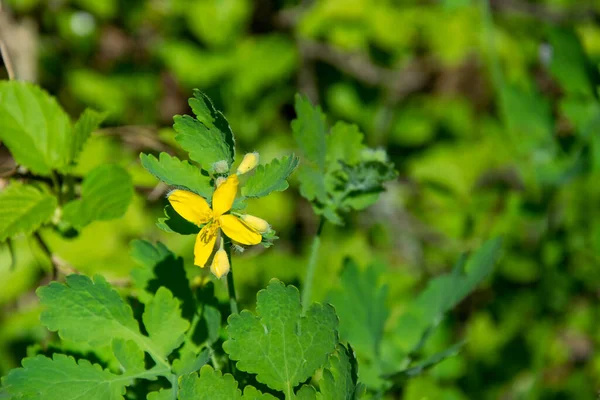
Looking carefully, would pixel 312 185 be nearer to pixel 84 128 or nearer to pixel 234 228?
pixel 234 228

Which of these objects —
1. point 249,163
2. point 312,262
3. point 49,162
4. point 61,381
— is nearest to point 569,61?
point 312,262

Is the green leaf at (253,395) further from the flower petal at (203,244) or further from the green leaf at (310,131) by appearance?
the green leaf at (310,131)

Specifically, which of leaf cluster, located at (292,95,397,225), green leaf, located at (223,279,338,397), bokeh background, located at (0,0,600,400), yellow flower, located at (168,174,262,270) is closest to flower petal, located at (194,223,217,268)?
yellow flower, located at (168,174,262,270)

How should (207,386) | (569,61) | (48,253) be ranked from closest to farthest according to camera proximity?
(207,386) → (48,253) → (569,61)

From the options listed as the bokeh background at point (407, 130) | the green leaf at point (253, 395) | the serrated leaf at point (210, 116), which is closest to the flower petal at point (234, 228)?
the serrated leaf at point (210, 116)

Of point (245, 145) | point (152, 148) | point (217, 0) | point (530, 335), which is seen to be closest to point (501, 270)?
point (530, 335)

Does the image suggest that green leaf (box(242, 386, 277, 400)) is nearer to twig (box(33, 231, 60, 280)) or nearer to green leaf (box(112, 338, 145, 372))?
green leaf (box(112, 338, 145, 372))
